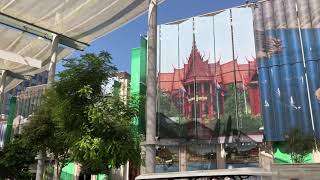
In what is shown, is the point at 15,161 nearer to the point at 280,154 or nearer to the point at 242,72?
the point at 242,72

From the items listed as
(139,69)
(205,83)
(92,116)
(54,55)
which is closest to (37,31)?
(54,55)

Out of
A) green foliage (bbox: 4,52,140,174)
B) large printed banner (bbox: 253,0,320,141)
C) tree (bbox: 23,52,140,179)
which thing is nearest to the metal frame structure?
green foliage (bbox: 4,52,140,174)

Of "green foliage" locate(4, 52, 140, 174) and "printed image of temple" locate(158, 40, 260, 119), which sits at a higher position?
"printed image of temple" locate(158, 40, 260, 119)

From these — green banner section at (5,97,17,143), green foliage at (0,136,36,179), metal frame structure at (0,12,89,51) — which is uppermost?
metal frame structure at (0,12,89,51)

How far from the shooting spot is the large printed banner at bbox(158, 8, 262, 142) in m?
31.8

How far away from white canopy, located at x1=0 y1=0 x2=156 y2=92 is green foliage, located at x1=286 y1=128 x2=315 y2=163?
45.9 ft

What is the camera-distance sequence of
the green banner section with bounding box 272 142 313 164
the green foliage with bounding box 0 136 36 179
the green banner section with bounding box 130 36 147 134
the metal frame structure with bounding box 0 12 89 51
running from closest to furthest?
the metal frame structure with bounding box 0 12 89 51 → the green banner section with bounding box 272 142 313 164 → the green foliage with bounding box 0 136 36 179 → the green banner section with bounding box 130 36 147 134

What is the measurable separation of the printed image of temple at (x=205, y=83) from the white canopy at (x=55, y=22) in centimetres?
816

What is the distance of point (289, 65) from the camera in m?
30.5

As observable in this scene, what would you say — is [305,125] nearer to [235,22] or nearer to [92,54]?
[235,22]

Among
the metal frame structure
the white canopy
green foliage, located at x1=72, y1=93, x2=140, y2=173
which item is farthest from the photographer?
the metal frame structure

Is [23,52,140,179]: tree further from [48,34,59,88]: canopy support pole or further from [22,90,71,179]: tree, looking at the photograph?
[48,34,59,88]: canopy support pole

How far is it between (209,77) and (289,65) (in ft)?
22.1

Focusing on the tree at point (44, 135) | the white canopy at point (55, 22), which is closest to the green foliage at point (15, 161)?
the white canopy at point (55, 22)
